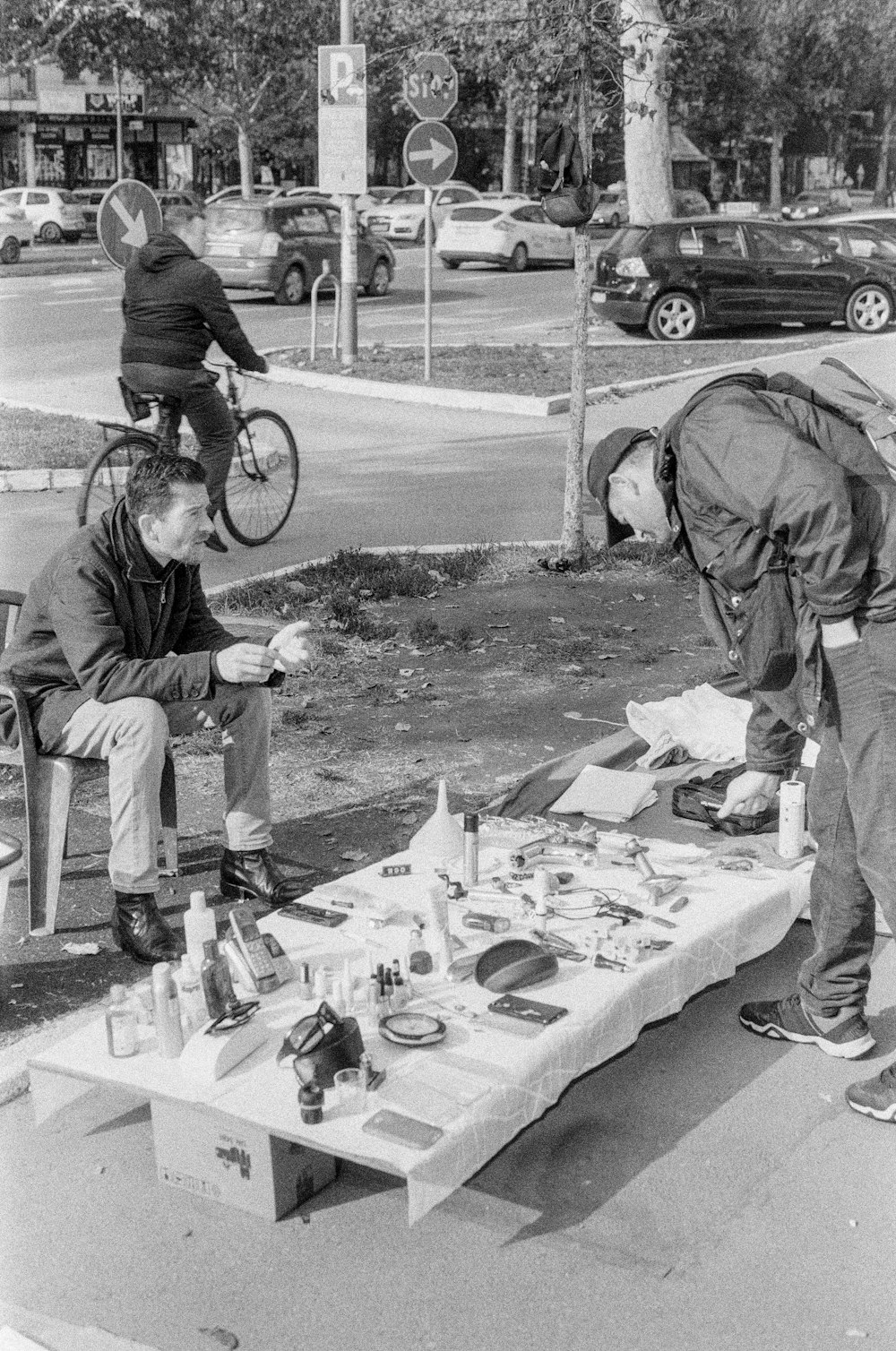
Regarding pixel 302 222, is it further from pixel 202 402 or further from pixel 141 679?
pixel 141 679

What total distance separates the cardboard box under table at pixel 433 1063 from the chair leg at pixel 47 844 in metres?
0.82

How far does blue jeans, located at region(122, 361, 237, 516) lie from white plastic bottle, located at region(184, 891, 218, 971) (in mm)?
5140

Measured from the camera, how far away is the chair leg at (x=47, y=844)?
4.68 metres

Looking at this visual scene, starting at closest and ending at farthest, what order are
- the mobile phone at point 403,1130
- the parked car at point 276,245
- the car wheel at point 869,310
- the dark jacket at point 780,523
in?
the mobile phone at point 403,1130
the dark jacket at point 780,523
the car wheel at point 869,310
the parked car at point 276,245

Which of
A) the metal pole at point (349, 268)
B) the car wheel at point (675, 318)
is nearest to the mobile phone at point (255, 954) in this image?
Result: the metal pole at point (349, 268)

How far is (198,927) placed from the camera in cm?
400

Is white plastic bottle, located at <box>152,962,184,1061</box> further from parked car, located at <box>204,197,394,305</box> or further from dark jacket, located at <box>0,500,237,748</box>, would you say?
parked car, located at <box>204,197,394,305</box>

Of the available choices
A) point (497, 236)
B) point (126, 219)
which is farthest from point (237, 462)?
point (497, 236)

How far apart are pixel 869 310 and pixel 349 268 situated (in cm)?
A: 821

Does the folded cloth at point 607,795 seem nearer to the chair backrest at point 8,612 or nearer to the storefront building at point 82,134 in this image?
the chair backrest at point 8,612

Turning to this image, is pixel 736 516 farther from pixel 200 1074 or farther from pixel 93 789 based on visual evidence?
pixel 93 789

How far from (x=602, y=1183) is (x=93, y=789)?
3.09 m

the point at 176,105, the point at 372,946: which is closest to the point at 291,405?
the point at 372,946

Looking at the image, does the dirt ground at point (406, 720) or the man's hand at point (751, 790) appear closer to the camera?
the man's hand at point (751, 790)
